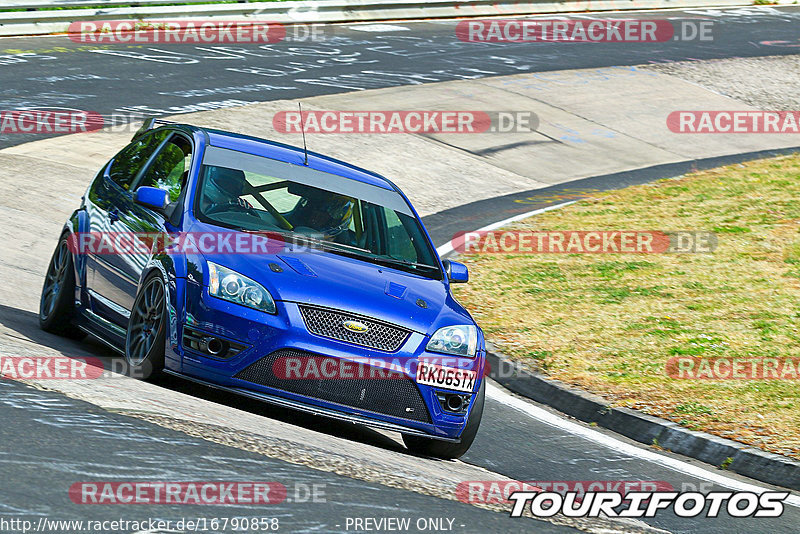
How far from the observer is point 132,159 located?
28.4ft

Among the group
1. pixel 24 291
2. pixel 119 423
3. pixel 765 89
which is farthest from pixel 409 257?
pixel 765 89

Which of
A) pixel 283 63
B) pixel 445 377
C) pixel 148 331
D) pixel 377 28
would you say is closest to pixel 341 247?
pixel 445 377

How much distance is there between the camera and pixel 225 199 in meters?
7.55

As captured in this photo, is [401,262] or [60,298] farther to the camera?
[60,298]

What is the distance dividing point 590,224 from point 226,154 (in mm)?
7553

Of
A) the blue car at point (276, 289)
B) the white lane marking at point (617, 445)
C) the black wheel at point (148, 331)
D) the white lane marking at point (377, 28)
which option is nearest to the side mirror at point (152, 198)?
the blue car at point (276, 289)

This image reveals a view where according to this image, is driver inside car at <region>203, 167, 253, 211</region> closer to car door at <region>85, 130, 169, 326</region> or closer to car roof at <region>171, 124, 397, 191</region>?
car roof at <region>171, 124, 397, 191</region>

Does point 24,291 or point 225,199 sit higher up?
point 225,199

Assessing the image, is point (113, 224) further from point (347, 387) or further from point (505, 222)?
point (505, 222)

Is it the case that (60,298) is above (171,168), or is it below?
below

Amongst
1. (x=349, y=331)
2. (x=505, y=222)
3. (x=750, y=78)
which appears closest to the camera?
(x=349, y=331)

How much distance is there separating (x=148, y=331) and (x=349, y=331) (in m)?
1.28

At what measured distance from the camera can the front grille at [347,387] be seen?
21.3ft

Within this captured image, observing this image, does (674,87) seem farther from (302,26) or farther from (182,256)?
(182,256)
